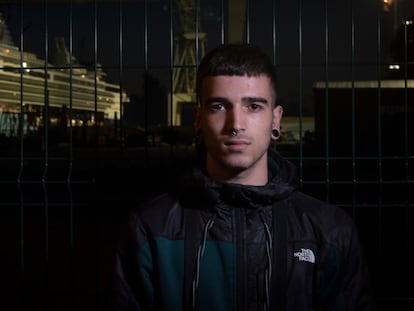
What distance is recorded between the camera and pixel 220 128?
5.24 ft

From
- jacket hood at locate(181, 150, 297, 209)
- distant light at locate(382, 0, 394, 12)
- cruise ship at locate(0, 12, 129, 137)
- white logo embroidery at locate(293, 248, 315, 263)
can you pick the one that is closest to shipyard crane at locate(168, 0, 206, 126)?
cruise ship at locate(0, 12, 129, 137)

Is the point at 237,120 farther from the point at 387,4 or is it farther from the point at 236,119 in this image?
the point at 387,4

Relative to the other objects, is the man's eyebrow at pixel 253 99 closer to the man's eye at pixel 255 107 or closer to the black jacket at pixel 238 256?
the man's eye at pixel 255 107

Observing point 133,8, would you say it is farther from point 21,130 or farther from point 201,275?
point 201,275

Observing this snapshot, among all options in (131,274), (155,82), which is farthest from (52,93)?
(131,274)

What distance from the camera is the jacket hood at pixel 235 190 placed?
1621 mm

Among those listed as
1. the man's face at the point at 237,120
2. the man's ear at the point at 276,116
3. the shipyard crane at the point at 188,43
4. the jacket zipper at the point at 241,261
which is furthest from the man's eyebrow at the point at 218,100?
the shipyard crane at the point at 188,43

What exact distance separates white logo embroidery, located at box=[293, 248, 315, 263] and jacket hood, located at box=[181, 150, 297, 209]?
0.60 feet

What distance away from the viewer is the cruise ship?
2943 millimetres

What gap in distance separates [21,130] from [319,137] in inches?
89.3

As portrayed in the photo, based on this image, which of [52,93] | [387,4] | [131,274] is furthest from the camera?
[52,93]

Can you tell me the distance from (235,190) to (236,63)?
0.39 meters

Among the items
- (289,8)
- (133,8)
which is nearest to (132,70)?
(133,8)

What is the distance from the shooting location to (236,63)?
1.61 metres
